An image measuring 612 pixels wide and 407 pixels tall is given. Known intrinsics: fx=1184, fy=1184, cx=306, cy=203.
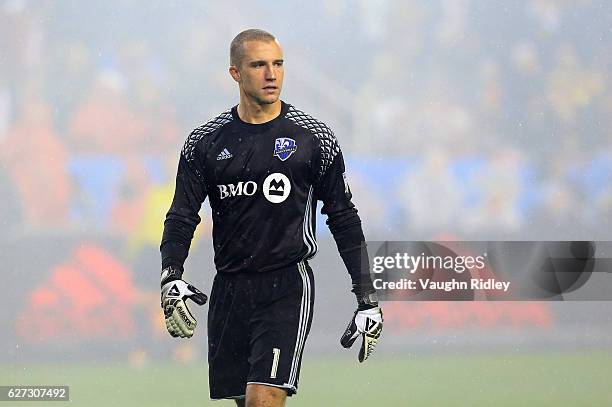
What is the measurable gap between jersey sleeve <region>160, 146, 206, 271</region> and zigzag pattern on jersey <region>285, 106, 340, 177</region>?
0.56 meters

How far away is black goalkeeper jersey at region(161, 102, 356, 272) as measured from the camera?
606 centimetres

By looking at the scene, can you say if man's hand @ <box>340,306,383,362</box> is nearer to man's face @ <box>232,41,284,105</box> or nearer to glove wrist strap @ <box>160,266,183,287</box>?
glove wrist strap @ <box>160,266,183,287</box>

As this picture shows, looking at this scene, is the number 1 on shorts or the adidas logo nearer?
the number 1 on shorts

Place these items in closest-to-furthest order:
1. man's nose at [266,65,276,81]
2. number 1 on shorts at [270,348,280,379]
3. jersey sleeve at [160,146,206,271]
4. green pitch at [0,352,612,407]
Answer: number 1 on shorts at [270,348,280,379]
man's nose at [266,65,276,81]
jersey sleeve at [160,146,206,271]
green pitch at [0,352,612,407]

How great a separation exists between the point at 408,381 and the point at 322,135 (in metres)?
4.72

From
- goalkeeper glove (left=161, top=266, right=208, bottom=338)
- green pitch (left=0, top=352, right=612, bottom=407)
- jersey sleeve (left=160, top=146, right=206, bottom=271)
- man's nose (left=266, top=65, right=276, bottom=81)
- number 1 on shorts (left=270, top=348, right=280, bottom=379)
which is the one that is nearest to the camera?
number 1 on shorts (left=270, top=348, right=280, bottom=379)

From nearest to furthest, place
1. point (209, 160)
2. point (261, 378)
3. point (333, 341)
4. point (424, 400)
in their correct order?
point (261, 378), point (209, 160), point (424, 400), point (333, 341)

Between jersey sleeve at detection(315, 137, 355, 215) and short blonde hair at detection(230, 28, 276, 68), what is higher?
short blonde hair at detection(230, 28, 276, 68)

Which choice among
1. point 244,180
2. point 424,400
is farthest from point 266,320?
point 424,400

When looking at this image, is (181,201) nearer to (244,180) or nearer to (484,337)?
(244,180)

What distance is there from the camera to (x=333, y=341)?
10703 millimetres

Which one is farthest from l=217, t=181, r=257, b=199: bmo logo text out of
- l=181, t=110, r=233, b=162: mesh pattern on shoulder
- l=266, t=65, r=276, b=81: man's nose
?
l=266, t=65, r=276, b=81: man's nose

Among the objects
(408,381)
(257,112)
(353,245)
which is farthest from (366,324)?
(408,381)

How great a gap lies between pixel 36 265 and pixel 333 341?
110 inches
